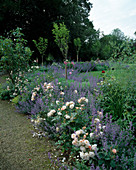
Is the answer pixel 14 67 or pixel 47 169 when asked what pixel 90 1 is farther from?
pixel 47 169

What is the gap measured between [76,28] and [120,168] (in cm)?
1613

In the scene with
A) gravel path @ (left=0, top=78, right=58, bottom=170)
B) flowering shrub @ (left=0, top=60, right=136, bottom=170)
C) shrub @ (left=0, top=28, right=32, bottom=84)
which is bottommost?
gravel path @ (left=0, top=78, right=58, bottom=170)

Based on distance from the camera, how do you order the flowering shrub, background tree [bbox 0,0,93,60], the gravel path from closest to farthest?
the flowering shrub
the gravel path
background tree [bbox 0,0,93,60]

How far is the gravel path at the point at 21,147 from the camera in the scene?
2.03 metres

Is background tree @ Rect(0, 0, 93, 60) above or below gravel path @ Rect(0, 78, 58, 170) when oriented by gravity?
above

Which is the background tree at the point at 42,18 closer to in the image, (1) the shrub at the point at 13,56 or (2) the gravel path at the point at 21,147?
(1) the shrub at the point at 13,56

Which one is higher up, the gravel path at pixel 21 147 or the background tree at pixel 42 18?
the background tree at pixel 42 18

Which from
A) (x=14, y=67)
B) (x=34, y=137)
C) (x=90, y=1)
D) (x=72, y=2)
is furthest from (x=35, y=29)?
(x=34, y=137)

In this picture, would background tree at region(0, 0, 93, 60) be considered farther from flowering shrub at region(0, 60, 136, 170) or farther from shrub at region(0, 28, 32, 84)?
flowering shrub at region(0, 60, 136, 170)

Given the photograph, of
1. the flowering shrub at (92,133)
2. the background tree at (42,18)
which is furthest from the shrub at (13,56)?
the background tree at (42,18)

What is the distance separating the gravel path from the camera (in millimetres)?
2027

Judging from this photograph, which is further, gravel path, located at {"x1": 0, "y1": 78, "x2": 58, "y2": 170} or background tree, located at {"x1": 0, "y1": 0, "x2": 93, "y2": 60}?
background tree, located at {"x1": 0, "y1": 0, "x2": 93, "y2": 60}

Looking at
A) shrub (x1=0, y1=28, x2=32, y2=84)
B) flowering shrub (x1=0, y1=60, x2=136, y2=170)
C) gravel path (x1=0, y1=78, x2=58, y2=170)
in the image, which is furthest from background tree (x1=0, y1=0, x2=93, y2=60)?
flowering shrub (x1=0, y1=60, x2=136, y2=170)

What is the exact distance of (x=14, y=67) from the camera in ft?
18.7
